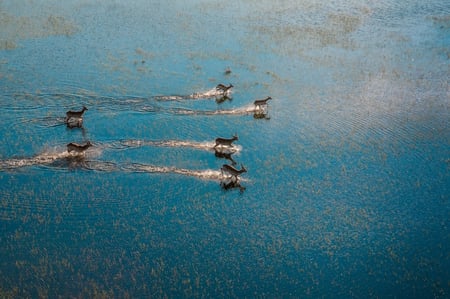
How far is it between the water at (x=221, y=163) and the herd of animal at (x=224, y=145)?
308 mm

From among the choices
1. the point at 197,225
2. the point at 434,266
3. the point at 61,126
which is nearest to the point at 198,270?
the point at 197,225

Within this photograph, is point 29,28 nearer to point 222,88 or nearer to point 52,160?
point 222,88

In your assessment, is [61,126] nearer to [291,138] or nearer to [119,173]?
[119,173]

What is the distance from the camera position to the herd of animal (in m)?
19.0

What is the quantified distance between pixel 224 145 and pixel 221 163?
1.13 meters

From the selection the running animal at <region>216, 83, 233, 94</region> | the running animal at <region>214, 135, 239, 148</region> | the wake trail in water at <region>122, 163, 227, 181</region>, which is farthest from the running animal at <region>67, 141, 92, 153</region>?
the running animal at <region>216, 83, 233, 94</region>

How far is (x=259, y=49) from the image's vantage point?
1252 inches

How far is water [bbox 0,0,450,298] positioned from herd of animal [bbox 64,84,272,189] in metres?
0.31

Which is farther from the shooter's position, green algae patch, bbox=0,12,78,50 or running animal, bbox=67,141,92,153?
green algae patch, bbox=0,12,78,50

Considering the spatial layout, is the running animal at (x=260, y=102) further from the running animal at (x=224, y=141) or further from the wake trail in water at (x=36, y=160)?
the wake trail in water at (x=36, y=160)

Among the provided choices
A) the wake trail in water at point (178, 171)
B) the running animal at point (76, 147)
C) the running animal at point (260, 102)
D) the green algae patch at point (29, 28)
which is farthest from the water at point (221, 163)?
the running animal at point (260, 102)

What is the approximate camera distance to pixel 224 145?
2098 centimetres

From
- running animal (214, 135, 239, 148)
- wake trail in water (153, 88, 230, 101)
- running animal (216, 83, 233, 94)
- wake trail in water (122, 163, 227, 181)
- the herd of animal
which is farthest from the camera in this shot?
running animal (216, 83, 233, 94)

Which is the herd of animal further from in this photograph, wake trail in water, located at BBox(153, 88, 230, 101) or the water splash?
wake trail in water, located at BBox(153, 88, 230, 101)
